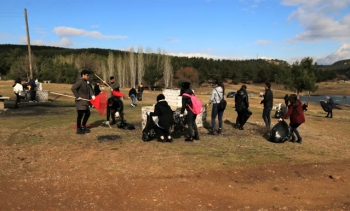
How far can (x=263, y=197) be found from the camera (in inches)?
217

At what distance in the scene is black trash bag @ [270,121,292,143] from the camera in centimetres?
945

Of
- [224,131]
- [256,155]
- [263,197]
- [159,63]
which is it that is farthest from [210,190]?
[159,63]

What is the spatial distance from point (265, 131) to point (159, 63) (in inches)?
3406

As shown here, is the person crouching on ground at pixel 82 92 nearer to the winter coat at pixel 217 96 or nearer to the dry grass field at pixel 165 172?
the dry grass field at pixel 165 172

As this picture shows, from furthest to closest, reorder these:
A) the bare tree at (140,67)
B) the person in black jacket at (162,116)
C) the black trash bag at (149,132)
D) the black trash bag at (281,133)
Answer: the bare tree at (140,67)
the black trash bag at (281,133)
the black trash bag at (149,132)
the person in black jacket at (162,116)

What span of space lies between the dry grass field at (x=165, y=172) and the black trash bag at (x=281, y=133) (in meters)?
0.19

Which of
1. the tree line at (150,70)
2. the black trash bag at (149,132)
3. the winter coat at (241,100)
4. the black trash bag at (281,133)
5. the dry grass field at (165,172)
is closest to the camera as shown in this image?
the dry grass field at (165,172)

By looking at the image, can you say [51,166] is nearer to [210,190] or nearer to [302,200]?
[210,190]

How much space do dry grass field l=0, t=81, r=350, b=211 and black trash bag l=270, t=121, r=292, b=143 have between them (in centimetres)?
19

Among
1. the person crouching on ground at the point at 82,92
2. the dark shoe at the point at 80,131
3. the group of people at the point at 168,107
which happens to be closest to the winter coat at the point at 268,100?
the group of people at the point at 168,107

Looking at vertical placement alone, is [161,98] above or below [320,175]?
above

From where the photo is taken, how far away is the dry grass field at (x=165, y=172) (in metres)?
5.20

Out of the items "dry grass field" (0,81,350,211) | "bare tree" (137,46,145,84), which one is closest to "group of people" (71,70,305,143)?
"dry grass field" (0,81,350,211)

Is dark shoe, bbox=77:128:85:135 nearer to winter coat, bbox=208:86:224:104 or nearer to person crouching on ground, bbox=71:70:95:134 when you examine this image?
person crouching on ground, bbox=71:70:95:134
